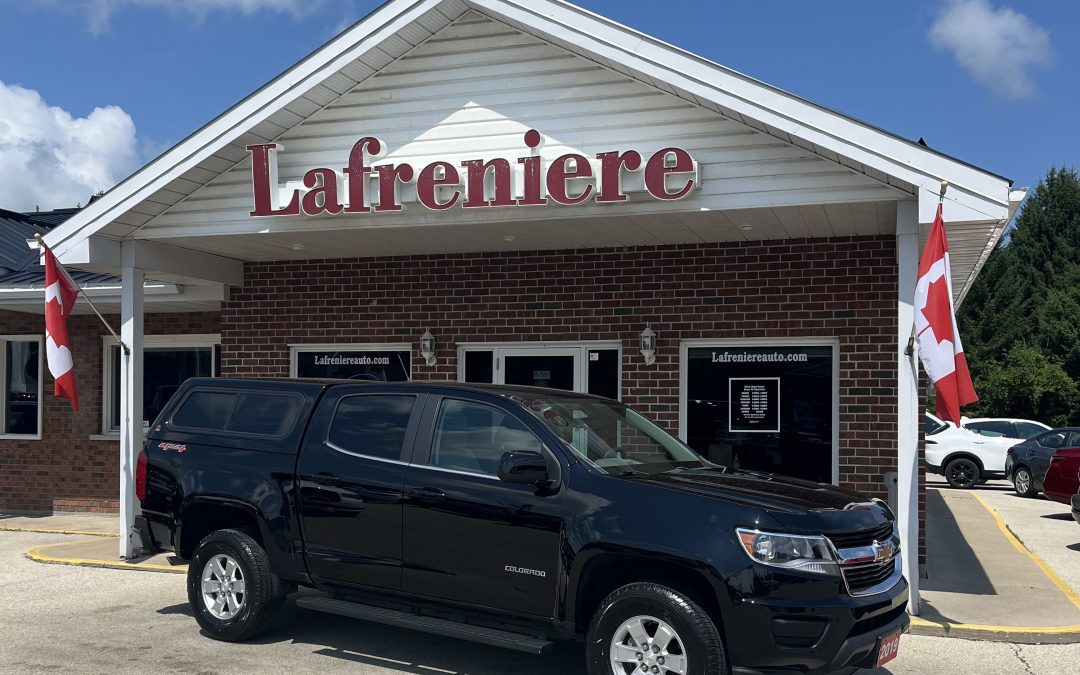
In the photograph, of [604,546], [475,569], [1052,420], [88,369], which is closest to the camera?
[604,546]

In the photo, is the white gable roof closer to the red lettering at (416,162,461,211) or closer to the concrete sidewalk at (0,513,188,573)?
the red lettering at (416,162,461,211)

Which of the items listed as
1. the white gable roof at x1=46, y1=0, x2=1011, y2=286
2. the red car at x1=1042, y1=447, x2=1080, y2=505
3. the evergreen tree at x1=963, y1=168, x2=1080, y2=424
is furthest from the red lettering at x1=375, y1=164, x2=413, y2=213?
the evergreen tree at x1=963, y1=168, x2=1080, y2=424

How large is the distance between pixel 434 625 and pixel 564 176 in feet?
14.4

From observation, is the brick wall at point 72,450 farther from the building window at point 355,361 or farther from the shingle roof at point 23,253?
the building window at point 355,361

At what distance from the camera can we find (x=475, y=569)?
6.28 meters

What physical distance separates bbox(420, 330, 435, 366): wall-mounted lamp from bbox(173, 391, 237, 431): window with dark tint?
14.3 feet

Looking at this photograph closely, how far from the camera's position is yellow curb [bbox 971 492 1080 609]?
9.52 metres

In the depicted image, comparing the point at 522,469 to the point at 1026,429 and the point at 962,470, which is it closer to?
the point at 962,470

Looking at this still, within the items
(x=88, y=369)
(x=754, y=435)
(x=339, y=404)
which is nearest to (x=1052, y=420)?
(x=754, y=435)

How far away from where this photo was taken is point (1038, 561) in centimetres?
1157

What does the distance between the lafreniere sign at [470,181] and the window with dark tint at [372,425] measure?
2.97 m

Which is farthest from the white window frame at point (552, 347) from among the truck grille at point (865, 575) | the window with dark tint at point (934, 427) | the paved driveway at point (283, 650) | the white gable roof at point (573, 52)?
the window with dark tint at point (934, 427)

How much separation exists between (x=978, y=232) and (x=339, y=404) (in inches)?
222

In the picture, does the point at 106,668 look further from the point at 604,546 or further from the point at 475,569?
the point at 604,546
